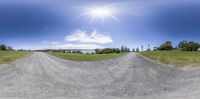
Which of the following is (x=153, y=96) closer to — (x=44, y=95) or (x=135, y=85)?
(x=135, y=85)

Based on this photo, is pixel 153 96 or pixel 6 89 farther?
pixel 6 89

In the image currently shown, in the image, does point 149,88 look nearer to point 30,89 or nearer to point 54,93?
point 54,93

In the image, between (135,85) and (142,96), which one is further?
(135,85)

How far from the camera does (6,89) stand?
11.2m

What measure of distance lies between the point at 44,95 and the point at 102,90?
273 centimetres

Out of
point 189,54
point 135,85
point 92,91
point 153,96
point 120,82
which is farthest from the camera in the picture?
point 189,54

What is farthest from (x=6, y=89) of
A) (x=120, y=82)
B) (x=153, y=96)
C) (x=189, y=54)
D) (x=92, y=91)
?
(x=189, y=54)

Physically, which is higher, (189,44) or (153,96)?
(189,44)

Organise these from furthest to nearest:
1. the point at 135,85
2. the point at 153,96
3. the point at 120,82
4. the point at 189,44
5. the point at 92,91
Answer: the point at 189,44 < the point at 120,82 < the point at 135,85 < the point at 92,91 < the point at 153,96

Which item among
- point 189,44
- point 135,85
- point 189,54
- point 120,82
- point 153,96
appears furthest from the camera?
point 189,54

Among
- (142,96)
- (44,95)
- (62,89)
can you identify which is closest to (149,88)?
(142,96)

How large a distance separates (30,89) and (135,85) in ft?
17.5

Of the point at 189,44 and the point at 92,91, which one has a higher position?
the point at 189,44

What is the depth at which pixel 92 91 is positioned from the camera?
11.0 metres
